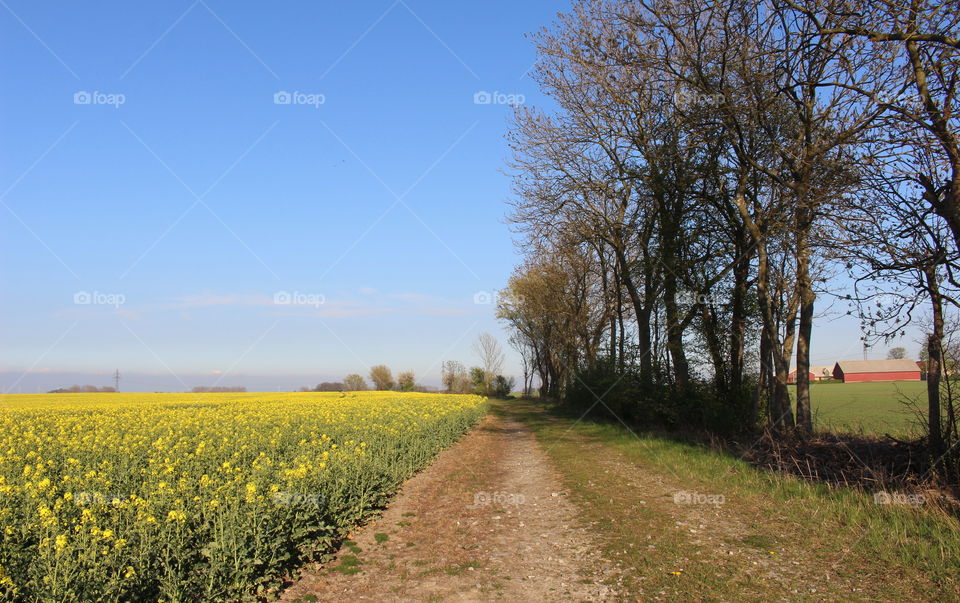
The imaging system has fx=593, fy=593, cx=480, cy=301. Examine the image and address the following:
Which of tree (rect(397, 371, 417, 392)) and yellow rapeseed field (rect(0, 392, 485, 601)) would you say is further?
tree (rect(397, 371, 417, 392))

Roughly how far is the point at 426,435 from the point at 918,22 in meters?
12.9

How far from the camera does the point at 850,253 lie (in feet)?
31.8

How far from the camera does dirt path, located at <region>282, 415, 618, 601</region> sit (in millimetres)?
5793

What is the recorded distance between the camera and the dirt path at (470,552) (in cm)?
579

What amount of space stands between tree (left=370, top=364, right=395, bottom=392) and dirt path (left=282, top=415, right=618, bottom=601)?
90.1 m

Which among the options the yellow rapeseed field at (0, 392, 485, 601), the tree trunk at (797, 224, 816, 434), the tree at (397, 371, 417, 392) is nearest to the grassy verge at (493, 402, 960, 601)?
the yellow rapeseed field at (0, 392, 485, 601)

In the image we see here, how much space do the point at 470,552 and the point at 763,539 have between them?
136 inches

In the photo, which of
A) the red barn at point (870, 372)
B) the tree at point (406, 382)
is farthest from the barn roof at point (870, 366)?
the tree at point (406, 382)

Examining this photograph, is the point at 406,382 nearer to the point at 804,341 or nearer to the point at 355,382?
the point at 355,382

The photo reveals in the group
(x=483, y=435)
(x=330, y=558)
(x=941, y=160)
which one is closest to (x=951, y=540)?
(x=941, y=160)

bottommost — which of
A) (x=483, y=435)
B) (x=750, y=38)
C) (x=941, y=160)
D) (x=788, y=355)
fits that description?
(x=483, y=435)

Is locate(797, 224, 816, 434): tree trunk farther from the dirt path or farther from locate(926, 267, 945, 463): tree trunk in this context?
the dirt path

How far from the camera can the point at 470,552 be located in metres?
7.12

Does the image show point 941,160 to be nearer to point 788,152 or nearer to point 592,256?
point 788,152
